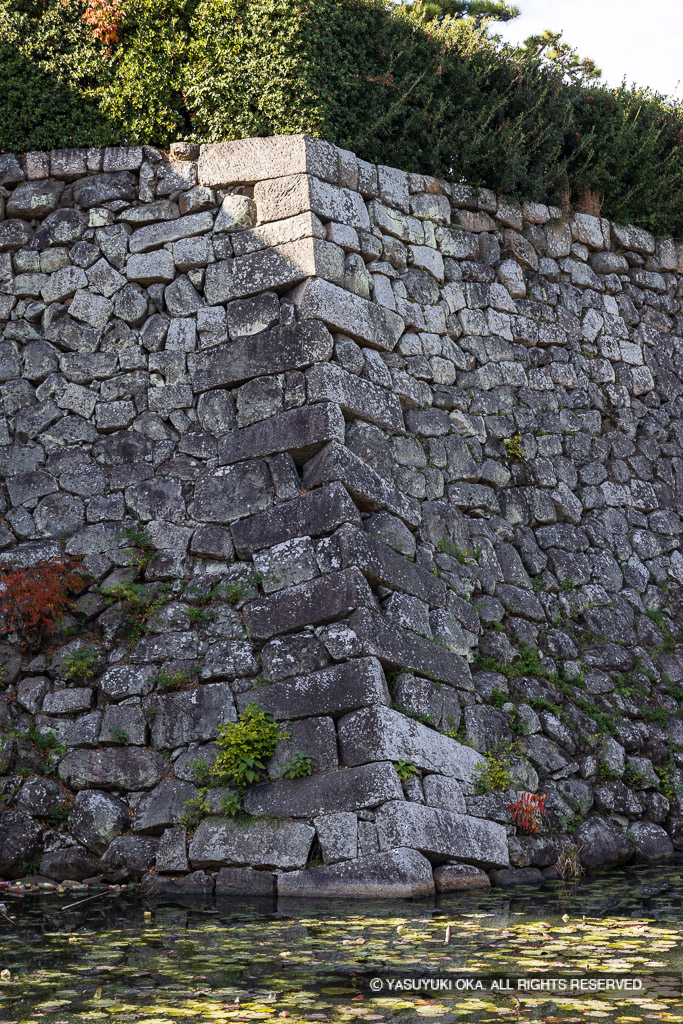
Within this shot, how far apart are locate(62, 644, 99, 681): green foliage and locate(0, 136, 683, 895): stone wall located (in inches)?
1.4

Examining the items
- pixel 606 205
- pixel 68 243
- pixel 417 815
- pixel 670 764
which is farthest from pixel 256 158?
pixel 670 764

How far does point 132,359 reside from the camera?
732cm

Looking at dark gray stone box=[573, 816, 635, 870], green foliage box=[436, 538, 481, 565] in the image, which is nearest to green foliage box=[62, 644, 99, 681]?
green foliage box=[436, 538, 481, 565]

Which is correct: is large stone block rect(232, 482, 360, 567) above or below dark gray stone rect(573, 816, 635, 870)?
above

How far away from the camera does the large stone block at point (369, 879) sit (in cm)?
506

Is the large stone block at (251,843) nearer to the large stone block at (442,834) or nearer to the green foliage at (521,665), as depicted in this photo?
the large stone block at (442,834)

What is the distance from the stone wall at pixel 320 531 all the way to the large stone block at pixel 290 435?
20 mm

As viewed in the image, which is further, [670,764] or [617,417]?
[617,417]

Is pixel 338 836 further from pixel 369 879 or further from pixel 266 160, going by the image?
pixel 266 160

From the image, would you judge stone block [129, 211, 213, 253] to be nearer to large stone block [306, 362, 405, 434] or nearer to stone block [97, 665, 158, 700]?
large stone block [306, 362, 405, 434]

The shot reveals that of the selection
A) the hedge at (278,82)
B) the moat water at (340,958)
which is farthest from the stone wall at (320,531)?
the moat water at (340,958)

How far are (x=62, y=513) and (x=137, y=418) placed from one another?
2.78ft

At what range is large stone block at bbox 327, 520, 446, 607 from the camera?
19.9 ft

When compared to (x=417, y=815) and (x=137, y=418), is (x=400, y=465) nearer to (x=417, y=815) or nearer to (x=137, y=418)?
(x=137, y=418)
